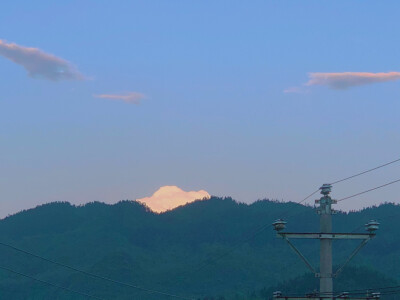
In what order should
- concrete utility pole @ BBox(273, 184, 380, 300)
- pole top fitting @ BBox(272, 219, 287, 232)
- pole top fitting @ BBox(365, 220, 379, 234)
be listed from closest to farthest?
1. concrete utility pole @ BBox(273, 184, 380, 300)
2. pole top fitting @ BBox(365, 220, 379, 234)
3. pole top fitting @ BBox(272, 219, 287, 232)

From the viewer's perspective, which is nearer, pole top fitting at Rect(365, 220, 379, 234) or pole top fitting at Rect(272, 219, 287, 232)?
pole top fitting at Rect(365, 220, 379, 234)

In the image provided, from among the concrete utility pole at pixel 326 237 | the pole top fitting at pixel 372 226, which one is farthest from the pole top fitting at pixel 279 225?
the pole top fitting at pixel 372 226

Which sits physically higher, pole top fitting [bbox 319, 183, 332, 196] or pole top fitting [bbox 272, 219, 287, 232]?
pole top fitting [bbox 319, 183, 332, 196]

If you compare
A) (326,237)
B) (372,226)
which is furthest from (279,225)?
(372,226)

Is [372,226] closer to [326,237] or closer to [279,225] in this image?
[326,237]

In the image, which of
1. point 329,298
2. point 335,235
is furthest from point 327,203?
point 329,298

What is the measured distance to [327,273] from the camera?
50.8m

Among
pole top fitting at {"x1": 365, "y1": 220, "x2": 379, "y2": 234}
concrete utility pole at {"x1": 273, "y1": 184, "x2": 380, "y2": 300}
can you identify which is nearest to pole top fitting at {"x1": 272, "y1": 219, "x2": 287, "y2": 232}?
concrete utility pole at {"x1": 273, "y1": 184, "x2": 380, "y2": 300}

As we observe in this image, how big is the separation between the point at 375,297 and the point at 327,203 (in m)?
5.83

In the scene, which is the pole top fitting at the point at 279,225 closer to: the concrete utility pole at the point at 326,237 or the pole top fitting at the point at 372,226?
the concrete utility pole at the point at 326,237

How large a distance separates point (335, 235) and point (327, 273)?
7.58ft

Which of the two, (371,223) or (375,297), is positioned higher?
(371,223)

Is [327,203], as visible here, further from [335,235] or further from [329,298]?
[329,298]

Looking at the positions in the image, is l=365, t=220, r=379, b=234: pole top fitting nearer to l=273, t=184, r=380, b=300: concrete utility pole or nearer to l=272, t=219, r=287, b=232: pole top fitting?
l=273, t=184, r=380, b=300: concrete utility pole
